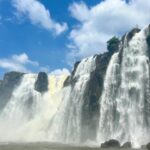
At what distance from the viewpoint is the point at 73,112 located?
79.9 metres

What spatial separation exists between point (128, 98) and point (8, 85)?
5101 centimetres

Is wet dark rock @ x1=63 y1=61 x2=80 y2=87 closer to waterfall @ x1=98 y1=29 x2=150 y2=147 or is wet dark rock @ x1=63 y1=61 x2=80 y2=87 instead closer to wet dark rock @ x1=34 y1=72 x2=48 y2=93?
wet dark rock @ x1=34 y1=72 x2=48 y2=93

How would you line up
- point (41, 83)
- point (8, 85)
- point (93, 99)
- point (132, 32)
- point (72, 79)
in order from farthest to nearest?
1. point (8, 85)
2. point (41, 83)
3. point (72, 79)
4. point (93, 99)
5. point (132, 32)

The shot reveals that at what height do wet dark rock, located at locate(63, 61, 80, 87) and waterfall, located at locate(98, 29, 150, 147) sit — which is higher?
wet dark rock, located at locate(63, 61, 80, 87)

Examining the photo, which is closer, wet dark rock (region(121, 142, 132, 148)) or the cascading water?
wet dark rock (region(121, 142, 132, 148))

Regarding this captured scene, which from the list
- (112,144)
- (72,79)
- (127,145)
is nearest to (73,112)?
(72,79)

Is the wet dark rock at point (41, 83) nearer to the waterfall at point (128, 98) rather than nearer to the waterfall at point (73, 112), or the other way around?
the waterfall at point (73, 112)

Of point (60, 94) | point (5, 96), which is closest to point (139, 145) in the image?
point (60, 94)

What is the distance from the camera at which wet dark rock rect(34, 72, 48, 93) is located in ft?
349

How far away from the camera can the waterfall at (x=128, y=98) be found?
6469 cm

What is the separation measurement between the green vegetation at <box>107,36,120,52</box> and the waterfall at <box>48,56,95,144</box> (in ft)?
12.8

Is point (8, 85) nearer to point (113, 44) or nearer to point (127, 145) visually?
point (113, 44)

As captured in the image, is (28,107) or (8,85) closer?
(28,107)

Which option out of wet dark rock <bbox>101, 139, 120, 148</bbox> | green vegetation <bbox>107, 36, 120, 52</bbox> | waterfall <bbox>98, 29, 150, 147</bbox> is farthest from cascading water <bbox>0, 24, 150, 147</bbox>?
wet dark rock <bbox>101, 139, 120, 148</bbox>
